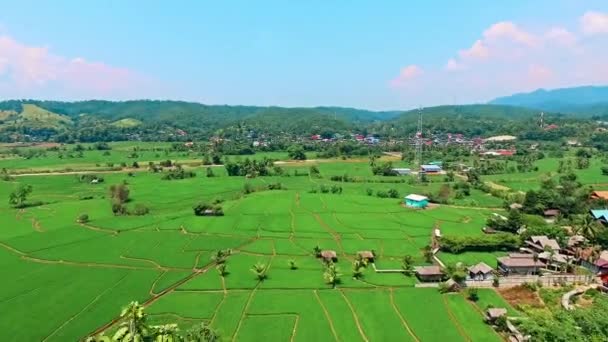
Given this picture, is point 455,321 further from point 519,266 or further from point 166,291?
point 166,291

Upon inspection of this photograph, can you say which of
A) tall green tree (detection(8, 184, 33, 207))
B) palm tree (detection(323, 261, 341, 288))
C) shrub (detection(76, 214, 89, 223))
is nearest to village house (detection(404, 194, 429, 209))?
palm tree (detection(323, 261, 341, 288))

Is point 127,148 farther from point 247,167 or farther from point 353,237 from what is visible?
point 353,237

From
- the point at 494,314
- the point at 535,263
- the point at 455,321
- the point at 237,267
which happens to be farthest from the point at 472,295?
the point at 237,267

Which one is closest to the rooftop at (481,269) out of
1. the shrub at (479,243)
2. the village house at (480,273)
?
the village house at (480,273)

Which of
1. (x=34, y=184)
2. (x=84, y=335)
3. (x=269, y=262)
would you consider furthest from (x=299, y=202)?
(x=34, y=184)

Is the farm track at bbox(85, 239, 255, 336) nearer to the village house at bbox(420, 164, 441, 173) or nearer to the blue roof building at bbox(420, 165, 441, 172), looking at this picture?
the village house at bbox(420, 164, 441, 173)

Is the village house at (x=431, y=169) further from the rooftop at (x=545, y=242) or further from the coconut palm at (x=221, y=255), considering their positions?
the coconut palm at (x=221, y=255)
